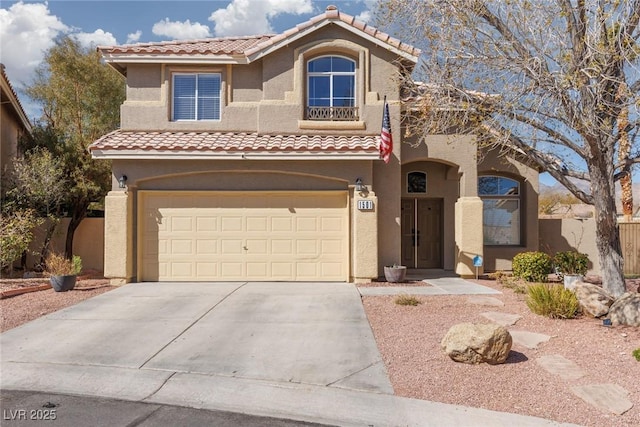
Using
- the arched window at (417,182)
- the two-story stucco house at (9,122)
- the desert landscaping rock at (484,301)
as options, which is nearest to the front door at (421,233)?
the arched window at (417,182)

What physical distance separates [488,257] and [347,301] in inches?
267

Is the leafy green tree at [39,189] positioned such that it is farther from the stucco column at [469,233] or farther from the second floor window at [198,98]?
the stucco column at [469,233]

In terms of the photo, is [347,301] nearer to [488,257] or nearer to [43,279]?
[488,257]

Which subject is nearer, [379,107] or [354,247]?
[354,247]

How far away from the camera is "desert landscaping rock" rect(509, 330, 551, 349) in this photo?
22.8ft

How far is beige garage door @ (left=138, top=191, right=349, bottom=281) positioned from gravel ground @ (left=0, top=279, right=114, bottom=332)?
4.63 feet

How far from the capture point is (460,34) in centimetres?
958

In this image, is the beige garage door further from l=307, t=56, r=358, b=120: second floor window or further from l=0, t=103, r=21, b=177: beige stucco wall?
l=0, t=103, r=21, b=177: beige stucco wall

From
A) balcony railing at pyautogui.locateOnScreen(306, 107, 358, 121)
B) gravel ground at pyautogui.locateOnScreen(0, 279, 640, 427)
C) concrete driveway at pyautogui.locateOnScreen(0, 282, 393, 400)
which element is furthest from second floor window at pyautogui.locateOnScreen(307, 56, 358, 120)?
gravel ground at pyautogui.locateOnScreen(0, 279, 640, 427)

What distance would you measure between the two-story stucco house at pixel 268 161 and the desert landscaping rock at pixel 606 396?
706 cm

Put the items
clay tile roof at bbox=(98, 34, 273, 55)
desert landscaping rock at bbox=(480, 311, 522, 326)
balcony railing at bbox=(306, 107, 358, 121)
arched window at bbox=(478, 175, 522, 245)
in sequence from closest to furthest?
desert landscaping rock at bbox=(480, 311, 522, 326) < clay tile roof at bbox=(98, 34, 273, 55) < balcony railing at bbox=(306, 107, 358, 121) < arched window at bbox=(478, 175, 522, 245)

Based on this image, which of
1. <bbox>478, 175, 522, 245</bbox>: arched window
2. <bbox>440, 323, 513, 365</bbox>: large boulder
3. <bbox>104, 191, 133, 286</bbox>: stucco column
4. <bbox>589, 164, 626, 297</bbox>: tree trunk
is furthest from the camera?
<bbox>478, 175, 522, 245</bbox>: arched window

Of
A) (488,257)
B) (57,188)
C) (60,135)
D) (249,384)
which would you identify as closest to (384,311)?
(249,384)

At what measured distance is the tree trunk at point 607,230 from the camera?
9.16 m
